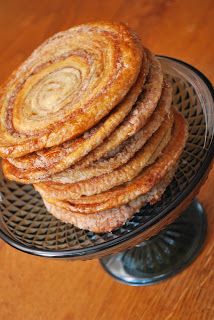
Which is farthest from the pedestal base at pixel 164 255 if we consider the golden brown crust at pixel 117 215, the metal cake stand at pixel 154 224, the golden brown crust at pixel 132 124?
the golden brown crust at pixel 132 124

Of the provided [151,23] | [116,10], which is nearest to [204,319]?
[151,23]

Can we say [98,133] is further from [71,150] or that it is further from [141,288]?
[141,288]

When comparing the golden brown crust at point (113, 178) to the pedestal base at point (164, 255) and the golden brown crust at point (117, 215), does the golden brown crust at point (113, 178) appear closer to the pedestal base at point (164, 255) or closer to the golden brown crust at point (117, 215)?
the golden brown crust at point (117, 215)

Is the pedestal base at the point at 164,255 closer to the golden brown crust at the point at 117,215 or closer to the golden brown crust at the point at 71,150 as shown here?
the golden brown crust at the point at 117,215

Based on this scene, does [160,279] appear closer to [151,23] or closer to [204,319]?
[204,319]

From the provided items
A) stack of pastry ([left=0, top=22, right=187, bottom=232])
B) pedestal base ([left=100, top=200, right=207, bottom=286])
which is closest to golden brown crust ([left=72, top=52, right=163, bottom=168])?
stack of pastry ([left=0, top=22, right=187, bottom=232])

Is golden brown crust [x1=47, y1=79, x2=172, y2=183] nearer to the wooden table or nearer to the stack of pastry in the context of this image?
the stack of pastry

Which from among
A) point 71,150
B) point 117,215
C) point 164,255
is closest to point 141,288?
point 164,255

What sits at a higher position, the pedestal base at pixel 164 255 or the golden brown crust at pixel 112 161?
the golden brown crust at pixel 112 161

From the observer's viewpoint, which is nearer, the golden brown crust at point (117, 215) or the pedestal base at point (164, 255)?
the golden brown crust at point (117, 215)
